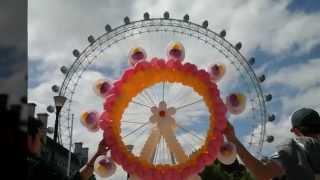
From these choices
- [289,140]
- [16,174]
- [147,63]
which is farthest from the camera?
[147,63]

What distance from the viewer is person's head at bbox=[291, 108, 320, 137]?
3539 mm

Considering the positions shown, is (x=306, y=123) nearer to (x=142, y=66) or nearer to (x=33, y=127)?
(x=33, y=127)

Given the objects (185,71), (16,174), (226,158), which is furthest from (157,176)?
(16,174)

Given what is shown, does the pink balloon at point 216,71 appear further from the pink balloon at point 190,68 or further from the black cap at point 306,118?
the black cap at point 306,118

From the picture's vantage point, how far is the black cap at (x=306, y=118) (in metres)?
3.54

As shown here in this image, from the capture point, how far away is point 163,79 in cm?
1242

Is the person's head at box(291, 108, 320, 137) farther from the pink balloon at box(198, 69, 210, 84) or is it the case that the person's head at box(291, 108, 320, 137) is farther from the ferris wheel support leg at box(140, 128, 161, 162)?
the pink balloon at box(198, 69, 210, 84)

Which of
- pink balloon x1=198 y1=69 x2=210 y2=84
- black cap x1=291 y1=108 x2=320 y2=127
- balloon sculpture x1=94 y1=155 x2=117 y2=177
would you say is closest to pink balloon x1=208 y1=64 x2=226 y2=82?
pink balloon x1=198 y1=69 x2=210 y2=84

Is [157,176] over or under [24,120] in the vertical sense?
under

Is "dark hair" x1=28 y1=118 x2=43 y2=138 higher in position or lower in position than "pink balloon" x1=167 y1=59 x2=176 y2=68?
lower

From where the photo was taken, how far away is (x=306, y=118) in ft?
11.6

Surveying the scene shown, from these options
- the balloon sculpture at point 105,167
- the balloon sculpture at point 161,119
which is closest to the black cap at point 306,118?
the balloon sculpture at point 161,119

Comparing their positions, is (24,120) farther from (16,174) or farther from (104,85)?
(104,85)

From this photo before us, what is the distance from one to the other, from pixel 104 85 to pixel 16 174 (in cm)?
1171
